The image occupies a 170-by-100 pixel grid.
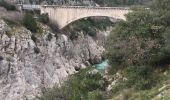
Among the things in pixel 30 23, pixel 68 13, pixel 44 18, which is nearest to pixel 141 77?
pixel 30 23

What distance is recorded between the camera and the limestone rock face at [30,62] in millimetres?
55562

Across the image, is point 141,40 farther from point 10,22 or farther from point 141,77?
point 10,22

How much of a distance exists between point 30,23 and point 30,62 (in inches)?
362

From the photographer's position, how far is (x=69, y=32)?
77.0 m

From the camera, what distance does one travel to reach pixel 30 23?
6756 centimetres

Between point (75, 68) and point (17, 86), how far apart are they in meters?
16.3

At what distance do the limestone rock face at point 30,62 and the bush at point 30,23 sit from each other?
5.82 ft

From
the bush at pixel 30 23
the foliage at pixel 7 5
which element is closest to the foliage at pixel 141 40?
the bush at pixel 30 23

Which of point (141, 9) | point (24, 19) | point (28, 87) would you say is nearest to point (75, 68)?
point (24, 19)

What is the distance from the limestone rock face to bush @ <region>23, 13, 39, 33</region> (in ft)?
5.82

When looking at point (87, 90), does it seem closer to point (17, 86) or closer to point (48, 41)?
point (17, 86)

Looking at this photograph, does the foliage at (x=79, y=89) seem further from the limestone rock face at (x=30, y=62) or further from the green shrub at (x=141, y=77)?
the limestone rock face at (x=30, y=62)

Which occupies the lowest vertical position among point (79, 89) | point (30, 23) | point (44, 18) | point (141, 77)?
point (44, 18)

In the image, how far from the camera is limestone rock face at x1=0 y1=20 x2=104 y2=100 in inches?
2188
